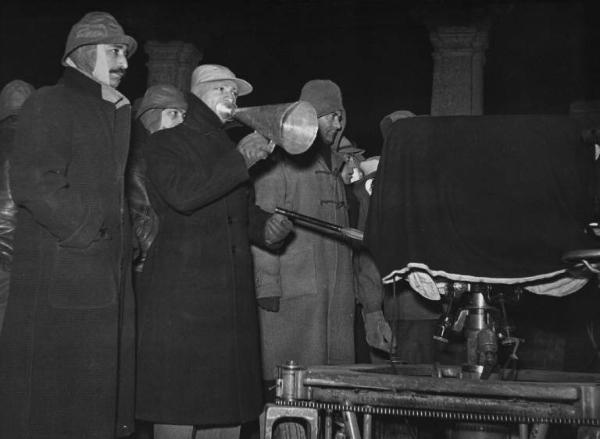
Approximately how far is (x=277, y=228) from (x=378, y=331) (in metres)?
1.34

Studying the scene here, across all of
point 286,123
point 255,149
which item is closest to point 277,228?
point 255,149

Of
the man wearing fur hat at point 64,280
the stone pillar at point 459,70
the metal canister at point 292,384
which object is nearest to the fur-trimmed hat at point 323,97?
the man wearing fur hat at point 64,280

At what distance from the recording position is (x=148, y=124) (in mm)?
5957

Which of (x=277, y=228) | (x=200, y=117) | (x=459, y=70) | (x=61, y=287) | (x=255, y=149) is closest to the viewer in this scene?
(x=61, y=287)

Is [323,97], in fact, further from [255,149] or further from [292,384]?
Result: [292,384]

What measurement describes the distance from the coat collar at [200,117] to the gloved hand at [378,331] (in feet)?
5.91

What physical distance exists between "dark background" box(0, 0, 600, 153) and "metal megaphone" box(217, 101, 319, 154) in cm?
643

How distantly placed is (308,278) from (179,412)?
1.37 metres

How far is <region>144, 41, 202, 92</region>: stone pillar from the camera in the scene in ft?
35.2

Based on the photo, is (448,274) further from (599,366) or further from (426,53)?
(426,53)

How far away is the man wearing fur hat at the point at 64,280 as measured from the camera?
3.50 meters

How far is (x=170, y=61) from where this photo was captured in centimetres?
1076

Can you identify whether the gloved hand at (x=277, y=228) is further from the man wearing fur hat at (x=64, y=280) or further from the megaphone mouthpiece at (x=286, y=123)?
the man wearing fur hat at (x=64, y=280)

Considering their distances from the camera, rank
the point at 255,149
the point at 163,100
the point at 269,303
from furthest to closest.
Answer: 1. the point at 163,100
2. the point at 269,303
3. the point at 255,149
